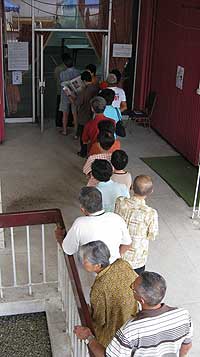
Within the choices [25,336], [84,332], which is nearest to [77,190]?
[25,336]

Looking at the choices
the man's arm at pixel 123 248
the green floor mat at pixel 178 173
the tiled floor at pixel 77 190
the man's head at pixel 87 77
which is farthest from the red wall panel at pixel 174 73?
the man's arm at pixel 123 248

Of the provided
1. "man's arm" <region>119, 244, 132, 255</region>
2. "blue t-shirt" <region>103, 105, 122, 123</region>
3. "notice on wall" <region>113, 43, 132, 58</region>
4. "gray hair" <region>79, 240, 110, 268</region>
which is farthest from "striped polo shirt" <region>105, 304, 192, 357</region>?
"notice on wall" <region>113, 43, 132, 58</region>

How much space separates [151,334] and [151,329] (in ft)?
0.09

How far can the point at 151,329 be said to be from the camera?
2482 millimetres

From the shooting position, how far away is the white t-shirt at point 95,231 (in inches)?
132

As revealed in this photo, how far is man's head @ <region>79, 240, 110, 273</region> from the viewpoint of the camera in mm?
2879

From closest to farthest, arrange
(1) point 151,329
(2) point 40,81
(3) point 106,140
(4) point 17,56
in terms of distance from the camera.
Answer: (1) point 151,329 < (3) point 106,140 < (2) point 40,81 < (4) point 17,56

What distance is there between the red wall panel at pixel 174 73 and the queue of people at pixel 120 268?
291 cm

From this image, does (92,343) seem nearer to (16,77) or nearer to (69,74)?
(69,74)

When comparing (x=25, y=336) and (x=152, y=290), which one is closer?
(x=152, y=290)

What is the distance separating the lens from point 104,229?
337 cm

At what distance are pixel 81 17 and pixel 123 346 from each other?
741 cm

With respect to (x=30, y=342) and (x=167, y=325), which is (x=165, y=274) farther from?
Result: (x=167, y=325)

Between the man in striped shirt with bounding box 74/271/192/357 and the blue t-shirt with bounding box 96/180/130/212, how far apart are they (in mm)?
1519
